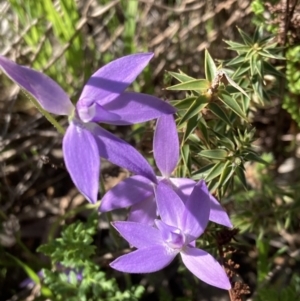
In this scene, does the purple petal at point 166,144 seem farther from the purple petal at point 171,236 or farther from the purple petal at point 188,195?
the purple petal at point 171,236

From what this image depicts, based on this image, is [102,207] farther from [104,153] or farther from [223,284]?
[223,284]

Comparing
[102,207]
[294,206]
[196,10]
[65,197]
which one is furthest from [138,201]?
[196,10]

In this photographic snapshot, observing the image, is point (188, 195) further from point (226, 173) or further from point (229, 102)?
point (229, 102)

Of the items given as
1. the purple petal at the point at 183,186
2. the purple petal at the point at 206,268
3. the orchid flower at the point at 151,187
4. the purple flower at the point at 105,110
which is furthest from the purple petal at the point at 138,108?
the purple petal at the point at 206,268

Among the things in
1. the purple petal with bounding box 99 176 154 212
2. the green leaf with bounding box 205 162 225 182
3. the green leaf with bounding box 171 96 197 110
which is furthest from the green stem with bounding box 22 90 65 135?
the green leaf with bounding box 205 162 225 182

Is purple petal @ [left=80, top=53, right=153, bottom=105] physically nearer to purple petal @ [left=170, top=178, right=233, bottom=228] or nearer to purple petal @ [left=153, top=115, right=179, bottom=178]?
purple petal @ [left=153, top=115, right=179, bottom=178]

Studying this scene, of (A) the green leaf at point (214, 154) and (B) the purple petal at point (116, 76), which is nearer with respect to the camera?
(B) the purple petal at point (116, 76)
